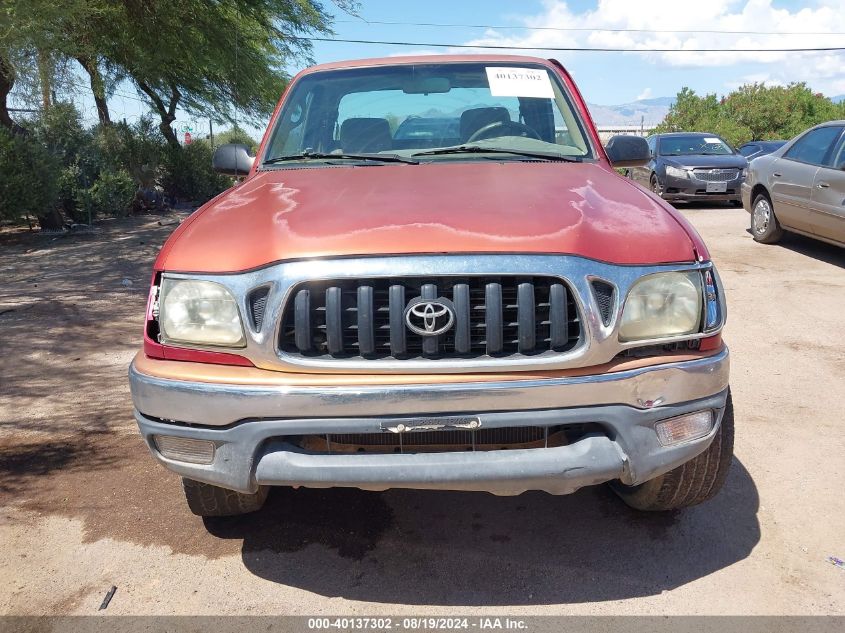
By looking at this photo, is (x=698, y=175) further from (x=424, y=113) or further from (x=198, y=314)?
(x=198, y=314)

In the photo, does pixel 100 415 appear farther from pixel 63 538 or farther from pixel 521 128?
pixel 521 128

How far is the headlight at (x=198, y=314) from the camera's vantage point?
234 cm

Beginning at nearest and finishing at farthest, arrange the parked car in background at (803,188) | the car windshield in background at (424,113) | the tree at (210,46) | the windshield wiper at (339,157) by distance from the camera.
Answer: the windshield wiper at (339,157)
the car windshield in background at (424,113)
the parked car in background at (803,188)
the tree at (210,46)

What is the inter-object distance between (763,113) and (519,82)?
31.3 m

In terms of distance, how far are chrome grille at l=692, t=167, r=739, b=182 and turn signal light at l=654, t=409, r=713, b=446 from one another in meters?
11.5

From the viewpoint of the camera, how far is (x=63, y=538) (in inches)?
117

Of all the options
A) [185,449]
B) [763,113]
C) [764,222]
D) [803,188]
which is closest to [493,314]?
[185,449]

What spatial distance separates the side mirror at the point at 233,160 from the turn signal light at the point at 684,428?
8.55 feet

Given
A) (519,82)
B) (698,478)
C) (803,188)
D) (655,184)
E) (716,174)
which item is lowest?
(655,184)

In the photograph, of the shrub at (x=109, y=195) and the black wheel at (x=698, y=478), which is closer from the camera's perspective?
the black wheel at (x=698, y=478)

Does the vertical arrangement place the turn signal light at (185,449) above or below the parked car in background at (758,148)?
above

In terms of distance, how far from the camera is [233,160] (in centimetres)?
396

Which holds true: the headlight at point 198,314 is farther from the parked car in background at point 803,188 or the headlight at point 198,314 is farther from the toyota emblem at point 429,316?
the parked car in background at point 803,188

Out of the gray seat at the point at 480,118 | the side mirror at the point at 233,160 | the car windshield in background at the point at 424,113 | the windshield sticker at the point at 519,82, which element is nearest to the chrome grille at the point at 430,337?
the car windshield in background at the point at 424,113
